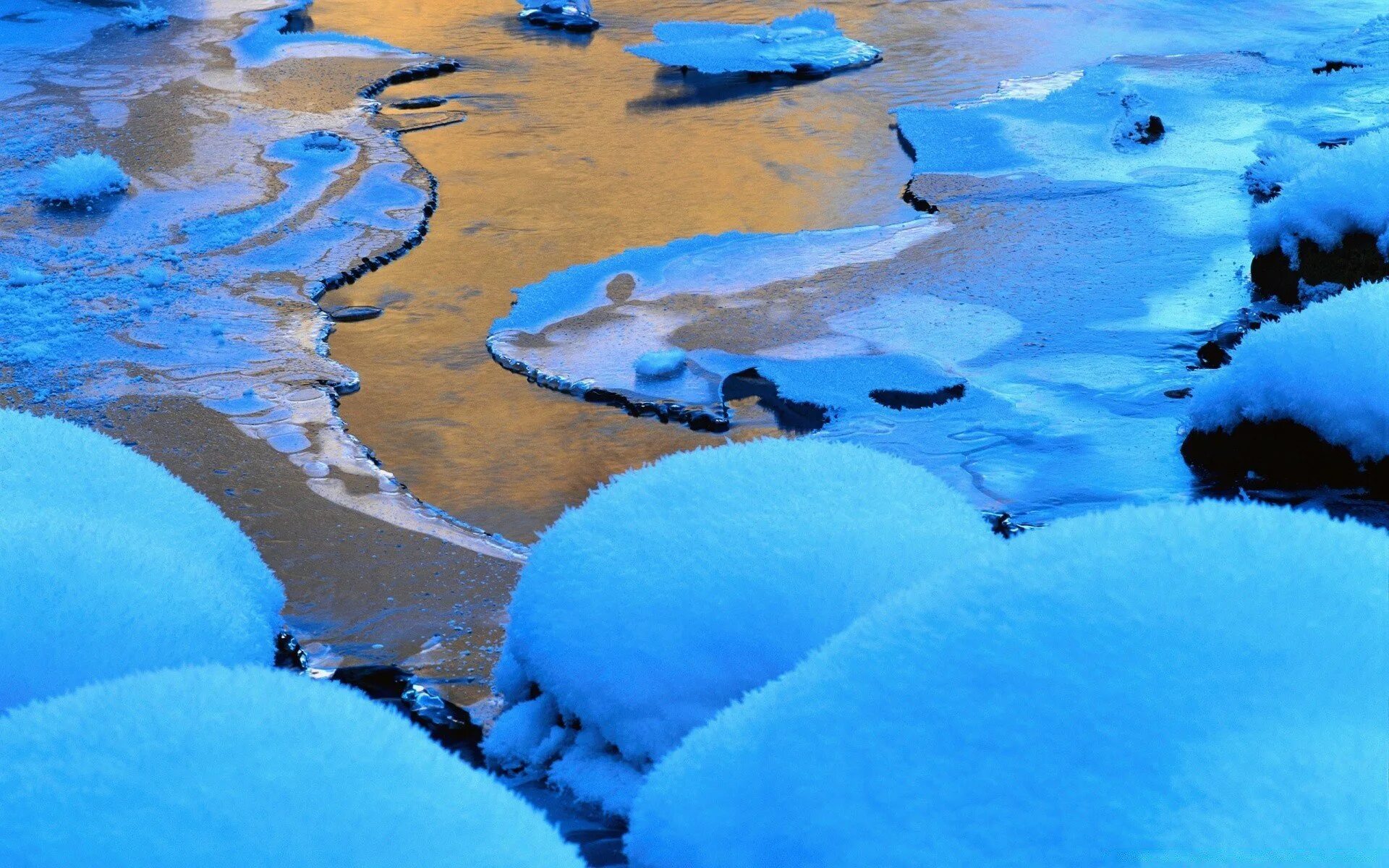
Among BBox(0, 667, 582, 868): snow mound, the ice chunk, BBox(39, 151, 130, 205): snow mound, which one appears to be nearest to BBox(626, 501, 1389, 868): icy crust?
BBox(0, 667, 582, 868): snow mound

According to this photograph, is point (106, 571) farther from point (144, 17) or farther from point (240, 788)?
point (144, 17)

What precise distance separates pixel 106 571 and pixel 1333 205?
3882mm

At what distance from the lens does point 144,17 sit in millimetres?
9312

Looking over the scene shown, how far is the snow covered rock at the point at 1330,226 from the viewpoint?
4.13 meters

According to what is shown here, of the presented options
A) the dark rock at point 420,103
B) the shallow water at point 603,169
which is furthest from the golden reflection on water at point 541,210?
the dark rock at point 420,103

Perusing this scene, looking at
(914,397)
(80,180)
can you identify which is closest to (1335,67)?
(914,397)

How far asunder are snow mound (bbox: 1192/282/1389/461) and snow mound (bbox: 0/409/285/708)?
2.39 m

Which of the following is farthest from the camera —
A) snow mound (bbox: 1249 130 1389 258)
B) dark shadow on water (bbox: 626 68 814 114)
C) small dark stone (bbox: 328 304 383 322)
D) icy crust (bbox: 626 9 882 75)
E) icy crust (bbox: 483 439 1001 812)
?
icy crust (bbox: 626 9 882 75)

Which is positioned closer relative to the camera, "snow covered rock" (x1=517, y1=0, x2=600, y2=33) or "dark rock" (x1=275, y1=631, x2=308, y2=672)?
"dark rock" (x1=275, y1=631, x2=308, y2=672)

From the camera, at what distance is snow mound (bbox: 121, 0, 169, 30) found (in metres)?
9.27

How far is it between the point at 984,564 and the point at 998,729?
0.25 meters

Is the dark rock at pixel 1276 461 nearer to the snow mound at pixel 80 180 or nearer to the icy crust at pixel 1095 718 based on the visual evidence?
the icy crust at pixel 1095 718

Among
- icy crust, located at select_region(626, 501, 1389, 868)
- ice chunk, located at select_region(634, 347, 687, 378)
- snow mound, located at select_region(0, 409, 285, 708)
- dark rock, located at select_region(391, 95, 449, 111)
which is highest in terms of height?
icy crust, located at select_region(626, 501, 1389, 868)

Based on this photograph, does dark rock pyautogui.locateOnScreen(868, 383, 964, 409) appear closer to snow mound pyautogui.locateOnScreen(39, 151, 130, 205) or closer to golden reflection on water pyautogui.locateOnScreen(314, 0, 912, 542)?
golden reflection on water pyautogui.locateOnScreen(314, 0, 912, 542)
